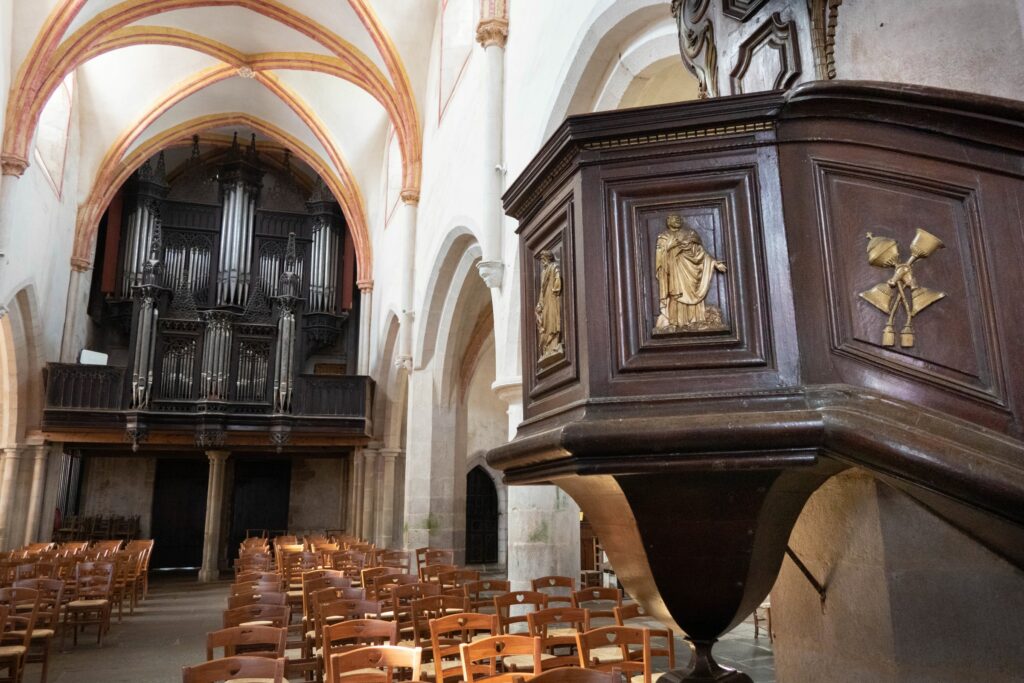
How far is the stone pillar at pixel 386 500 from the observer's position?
17.4 m

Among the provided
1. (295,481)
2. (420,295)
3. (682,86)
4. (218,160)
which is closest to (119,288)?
(218,160)

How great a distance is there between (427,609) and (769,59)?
13.9 ft

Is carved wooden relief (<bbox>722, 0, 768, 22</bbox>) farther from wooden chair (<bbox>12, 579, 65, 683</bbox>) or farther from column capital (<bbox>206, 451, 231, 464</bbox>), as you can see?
column capital (<bbox>206, 451, 231, 464</bbox>)

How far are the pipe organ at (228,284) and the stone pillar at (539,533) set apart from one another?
9.51 metres

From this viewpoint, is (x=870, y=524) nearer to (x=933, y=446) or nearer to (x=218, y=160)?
(x=933, y=446)

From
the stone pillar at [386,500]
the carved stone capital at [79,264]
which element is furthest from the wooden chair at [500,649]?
the carved stone capital at [79,264]

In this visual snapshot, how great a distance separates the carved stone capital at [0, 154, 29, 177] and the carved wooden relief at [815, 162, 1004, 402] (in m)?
14.5

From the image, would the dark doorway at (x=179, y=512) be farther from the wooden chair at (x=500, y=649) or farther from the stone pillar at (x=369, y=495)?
the wooden chair at (x=500, y=649)

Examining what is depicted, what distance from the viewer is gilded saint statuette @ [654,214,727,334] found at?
206 cm

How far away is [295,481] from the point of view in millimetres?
21234

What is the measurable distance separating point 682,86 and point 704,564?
6.89m

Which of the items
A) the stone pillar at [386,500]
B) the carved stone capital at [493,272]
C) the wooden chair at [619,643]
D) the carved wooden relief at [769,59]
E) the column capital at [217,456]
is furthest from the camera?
the stone pillar at [386,500]

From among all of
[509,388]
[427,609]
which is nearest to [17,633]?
[427,609]

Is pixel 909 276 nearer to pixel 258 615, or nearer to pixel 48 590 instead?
pixel 258 615
